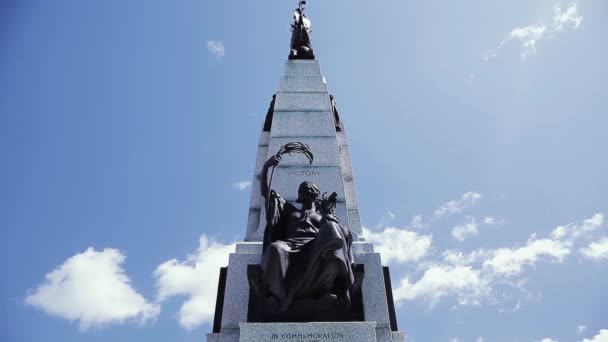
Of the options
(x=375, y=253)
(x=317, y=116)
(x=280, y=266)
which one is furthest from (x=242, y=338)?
(x=317, y=116)

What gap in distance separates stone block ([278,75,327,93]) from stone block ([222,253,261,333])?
18.3 ft

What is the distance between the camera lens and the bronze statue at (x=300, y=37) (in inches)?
564

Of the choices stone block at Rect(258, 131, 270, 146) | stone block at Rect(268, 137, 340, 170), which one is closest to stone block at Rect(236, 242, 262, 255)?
stone block at Rect(268, 137, 340, 170)

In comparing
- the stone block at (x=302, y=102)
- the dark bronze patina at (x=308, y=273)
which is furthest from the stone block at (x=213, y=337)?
the stone block at (x=302, y=102)

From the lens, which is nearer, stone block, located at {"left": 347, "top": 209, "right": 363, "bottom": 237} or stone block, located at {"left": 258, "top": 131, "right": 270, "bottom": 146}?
stone block, located at {"left": 347, "top": 209, "right": 363, "bottom": 237}

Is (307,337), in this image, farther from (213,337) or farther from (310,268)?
(213,337)

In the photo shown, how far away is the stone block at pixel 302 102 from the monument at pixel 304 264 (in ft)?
1.84

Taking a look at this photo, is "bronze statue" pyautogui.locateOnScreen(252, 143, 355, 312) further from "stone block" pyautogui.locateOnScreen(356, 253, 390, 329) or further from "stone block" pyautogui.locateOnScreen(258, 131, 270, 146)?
"stone block" pyautogui.locateOnScreen(258, 131, 270, 146)

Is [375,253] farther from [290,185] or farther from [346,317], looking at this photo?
[290,185]

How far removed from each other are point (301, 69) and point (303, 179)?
4.65 meters

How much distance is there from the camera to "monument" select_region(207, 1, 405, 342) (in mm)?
6266

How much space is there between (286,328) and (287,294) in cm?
49

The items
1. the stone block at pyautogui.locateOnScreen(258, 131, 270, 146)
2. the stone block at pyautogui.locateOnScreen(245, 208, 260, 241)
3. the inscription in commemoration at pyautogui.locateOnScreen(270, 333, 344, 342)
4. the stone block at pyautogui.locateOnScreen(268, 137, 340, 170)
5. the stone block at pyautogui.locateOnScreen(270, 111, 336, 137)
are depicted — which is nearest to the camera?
the inscription in commemoration at pyautogui.locateOnScreen(270, 333, 344, 342)

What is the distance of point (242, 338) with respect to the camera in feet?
19.6
